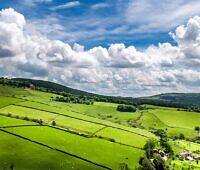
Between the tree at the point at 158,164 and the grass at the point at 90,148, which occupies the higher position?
the grass at the point at 90,148

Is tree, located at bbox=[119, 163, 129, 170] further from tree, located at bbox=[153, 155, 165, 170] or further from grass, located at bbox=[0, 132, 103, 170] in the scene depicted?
tree, located at bbox=[153, 155, 165, 170]

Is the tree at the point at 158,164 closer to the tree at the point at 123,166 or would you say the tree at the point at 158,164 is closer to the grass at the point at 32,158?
the tree at the point at 123,166

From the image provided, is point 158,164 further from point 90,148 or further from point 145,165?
point 90,148

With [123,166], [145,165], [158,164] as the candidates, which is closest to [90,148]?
[123,166]

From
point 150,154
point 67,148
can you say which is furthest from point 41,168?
point 150,154

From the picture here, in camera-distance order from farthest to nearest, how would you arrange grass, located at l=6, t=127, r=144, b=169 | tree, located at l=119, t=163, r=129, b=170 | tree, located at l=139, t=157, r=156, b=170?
grass, located at l=6, t=127, r=144, b=169, tree, located at l=139, t=157, r=156, b=170, tree, located at l=119, t=163, r=129, b=170

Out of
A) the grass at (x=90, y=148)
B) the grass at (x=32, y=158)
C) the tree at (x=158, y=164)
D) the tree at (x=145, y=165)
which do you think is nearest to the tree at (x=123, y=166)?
the grass at (x=90, y=148)

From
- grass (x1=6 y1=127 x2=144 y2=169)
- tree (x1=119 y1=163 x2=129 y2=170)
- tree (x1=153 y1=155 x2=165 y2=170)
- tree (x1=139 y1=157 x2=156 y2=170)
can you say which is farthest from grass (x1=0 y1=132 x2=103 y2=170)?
tree (x1=153 y1=155 x2=165 y2=170)

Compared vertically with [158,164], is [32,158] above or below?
above

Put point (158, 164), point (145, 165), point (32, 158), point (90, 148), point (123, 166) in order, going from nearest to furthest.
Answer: point (32, 158), point (123, 166), point (145, 165), point (90, 148), point (158, 164)
